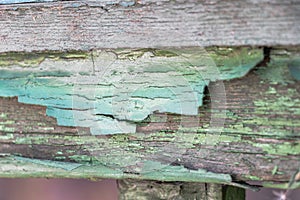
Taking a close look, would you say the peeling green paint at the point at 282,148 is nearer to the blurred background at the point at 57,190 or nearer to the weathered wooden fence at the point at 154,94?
the weathered wooden fence at the point at 154,94

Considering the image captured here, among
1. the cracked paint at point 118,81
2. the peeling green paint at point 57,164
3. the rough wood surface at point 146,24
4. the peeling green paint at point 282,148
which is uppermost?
the rough wood surface at point 146,24

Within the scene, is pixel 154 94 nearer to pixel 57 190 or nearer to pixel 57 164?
pixel 57 164

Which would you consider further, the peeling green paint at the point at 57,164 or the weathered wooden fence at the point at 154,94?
the peeling green paint at the point at 57,164

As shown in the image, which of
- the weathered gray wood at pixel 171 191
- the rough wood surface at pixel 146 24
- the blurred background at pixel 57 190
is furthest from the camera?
the blurred background at pixel 57 190

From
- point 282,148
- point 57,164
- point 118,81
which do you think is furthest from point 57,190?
point 282,148

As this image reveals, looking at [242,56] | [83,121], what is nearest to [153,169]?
[83,121]

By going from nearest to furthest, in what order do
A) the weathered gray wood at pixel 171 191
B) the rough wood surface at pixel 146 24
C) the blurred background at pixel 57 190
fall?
the rough wood surface at pixel 146 24, the weathered gray wood at pixel 171 191, the blurred background at pixel 57 190

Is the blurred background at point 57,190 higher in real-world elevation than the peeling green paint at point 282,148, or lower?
lower

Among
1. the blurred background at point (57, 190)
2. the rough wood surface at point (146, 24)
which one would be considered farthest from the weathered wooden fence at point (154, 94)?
the blurred background at point (57, 190)
